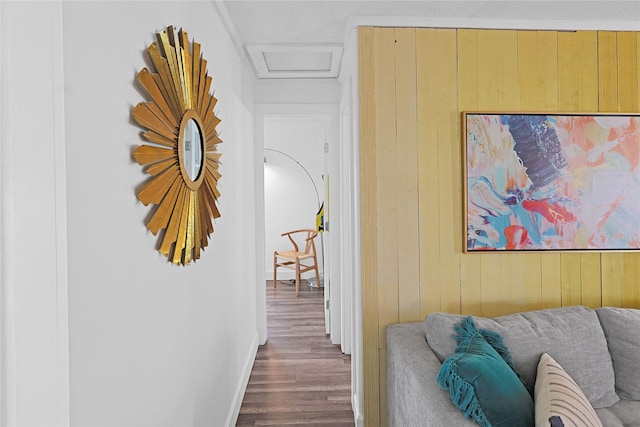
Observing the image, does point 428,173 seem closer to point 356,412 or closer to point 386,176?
point 386,176

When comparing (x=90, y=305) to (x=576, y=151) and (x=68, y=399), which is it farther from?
(x=576, y=151)

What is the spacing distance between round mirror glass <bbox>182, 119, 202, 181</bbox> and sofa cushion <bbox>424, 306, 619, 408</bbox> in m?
1.25

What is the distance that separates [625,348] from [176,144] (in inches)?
85.5

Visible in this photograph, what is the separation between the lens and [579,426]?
54.4 inches

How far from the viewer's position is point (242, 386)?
2836 mm

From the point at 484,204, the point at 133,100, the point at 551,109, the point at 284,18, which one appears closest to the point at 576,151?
the point at 551,109

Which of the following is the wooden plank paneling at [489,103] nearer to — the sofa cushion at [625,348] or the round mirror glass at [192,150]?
the sofa cushion at [625,348]

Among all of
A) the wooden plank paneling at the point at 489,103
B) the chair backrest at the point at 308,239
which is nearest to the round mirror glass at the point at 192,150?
the wooden plank paneling at the point at 489,103

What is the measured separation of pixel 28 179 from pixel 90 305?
356mm

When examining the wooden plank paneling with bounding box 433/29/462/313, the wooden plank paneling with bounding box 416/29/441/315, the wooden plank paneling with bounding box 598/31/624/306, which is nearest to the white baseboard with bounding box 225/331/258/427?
the wooden plank paneling with bounding box 416/29/441/315

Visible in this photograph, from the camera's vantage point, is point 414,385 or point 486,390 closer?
point 486,390

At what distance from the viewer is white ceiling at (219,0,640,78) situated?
2162mm

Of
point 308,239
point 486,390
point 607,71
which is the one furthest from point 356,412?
point 308,239

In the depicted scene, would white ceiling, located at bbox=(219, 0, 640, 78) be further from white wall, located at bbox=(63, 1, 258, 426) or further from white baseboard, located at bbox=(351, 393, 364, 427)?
white baseboard, located at bbox=(351, 393, 364, 427)
